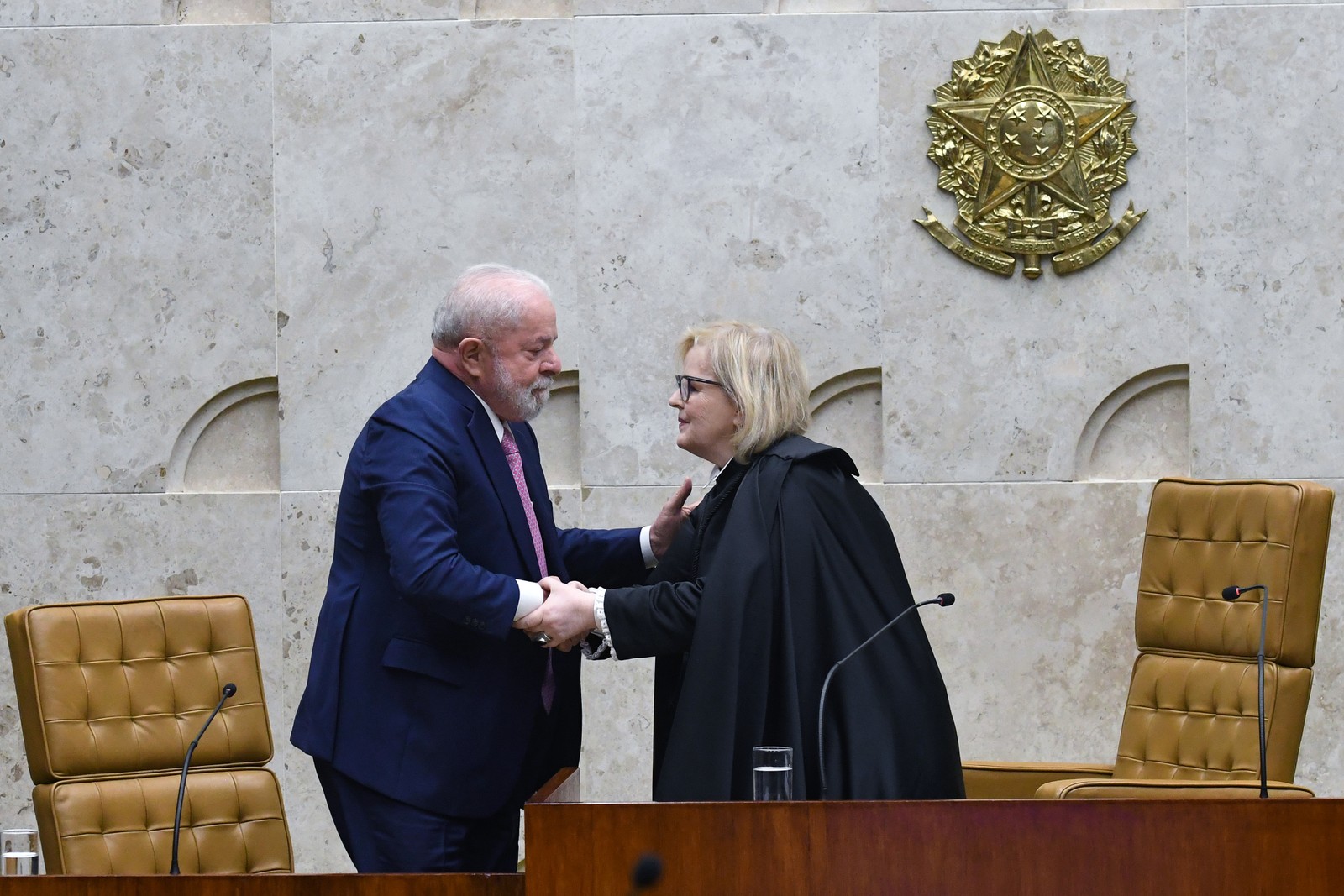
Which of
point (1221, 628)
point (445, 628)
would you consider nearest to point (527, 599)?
point (445, 628)

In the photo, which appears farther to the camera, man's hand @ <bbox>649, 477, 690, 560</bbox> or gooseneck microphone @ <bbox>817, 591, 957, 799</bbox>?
man's hand @ <bbox>649, 477, 690, 560</bbox>

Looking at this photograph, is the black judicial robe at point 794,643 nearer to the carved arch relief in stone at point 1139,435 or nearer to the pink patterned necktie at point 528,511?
the pink patterned necktie at point 528,511

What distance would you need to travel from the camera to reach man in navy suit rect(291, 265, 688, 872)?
291 cm

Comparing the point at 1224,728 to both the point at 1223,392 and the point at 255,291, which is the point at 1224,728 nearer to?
the point at 1223,392

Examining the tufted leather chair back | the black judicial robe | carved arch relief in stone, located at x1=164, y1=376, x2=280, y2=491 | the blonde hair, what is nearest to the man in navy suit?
the black judicial robe

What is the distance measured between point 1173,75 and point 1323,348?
910 mm

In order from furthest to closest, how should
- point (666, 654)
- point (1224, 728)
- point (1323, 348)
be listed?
point (1323, 348) < point (1224, 728) < point (666, 654)

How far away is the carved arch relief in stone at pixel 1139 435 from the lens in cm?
459

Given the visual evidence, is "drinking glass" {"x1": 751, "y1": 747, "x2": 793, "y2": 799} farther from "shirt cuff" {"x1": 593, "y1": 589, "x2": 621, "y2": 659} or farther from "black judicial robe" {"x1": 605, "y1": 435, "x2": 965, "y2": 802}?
"shirt cuff" {"x1": 593, "y1": 589, "x2": 621, "y2": 659}

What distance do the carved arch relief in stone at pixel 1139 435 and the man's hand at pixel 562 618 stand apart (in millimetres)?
2155

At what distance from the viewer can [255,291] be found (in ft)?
15.4

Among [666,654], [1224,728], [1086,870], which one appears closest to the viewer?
[1086,870]

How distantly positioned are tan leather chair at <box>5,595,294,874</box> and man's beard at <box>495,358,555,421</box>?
0.97 meters

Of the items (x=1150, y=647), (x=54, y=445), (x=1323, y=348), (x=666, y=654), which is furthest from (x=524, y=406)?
(x=1323, y=348)
